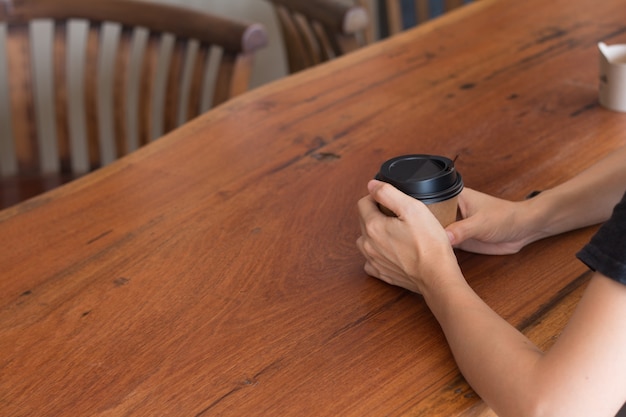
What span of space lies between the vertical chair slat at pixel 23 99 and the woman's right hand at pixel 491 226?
124cm

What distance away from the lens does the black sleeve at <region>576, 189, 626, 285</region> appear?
77 cm

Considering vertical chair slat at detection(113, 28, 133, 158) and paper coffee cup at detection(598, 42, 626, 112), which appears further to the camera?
vertical chair slat at detection(113, 28, 133, 158)

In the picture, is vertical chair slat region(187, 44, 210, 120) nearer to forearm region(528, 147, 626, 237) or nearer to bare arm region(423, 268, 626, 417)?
forearm region(528, 147, 626, 237)

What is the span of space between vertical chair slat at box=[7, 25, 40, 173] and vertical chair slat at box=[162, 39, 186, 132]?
33cm

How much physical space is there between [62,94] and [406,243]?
4.11ft

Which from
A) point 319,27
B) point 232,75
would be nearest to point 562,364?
point 232,75

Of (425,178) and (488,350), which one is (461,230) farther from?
(488,350)

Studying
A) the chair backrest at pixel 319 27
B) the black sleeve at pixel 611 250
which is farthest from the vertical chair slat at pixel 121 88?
the black sleeve at pixel 611 250

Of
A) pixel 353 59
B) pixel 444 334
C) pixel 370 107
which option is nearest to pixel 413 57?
pixel 353 59

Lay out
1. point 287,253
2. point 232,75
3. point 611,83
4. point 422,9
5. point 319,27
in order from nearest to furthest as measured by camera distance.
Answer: point 287,253 < point 611,83 < point 232,75 < point 319,27 < point 422,9

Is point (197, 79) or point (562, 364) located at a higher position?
point (562, 364)

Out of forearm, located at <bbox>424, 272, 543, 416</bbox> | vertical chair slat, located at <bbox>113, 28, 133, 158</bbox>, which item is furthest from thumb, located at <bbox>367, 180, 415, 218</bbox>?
vertical chair slat, located at <bbox>113, 28, 133, 158</bbox>

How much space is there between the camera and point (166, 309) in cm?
101

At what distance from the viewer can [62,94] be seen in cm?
203
